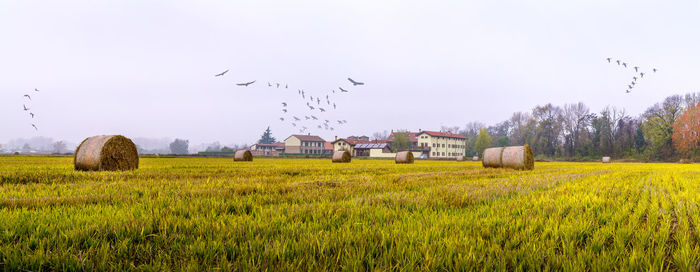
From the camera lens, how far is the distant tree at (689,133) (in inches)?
2160

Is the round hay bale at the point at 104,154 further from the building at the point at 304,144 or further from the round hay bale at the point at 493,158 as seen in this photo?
the building at the point at 304,144

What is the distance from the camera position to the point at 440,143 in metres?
111

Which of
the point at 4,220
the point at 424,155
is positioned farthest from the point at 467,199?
the point at 424,155

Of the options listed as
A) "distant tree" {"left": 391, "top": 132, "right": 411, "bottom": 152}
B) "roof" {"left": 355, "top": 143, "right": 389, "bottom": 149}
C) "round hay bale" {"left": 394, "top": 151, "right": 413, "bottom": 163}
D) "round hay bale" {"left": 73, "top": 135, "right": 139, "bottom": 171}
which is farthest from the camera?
"roof" {"left": 355, "top": 143, "right": 389, "bottom": 149}

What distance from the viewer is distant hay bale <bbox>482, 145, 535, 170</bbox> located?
16.5 metres

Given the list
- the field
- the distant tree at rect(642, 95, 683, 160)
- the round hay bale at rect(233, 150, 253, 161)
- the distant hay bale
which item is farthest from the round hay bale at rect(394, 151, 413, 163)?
the distant tree at rect(642, 95, 683, 160)

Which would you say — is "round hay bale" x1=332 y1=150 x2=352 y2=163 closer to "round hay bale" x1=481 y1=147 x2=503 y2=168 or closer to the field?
"round hay bale" x1=481 y1=147 x2=503 y2=168

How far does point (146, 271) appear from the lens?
2.10 metres

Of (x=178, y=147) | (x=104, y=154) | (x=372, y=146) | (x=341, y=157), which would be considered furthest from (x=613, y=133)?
(x=178, y=147)

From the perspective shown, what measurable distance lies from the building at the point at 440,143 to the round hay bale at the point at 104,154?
3902 inches

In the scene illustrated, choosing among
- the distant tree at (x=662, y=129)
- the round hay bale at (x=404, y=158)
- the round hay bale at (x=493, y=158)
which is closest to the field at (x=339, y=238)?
the round hay bale at (x=493, y=158)

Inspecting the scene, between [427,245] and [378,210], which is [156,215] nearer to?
[378,210]

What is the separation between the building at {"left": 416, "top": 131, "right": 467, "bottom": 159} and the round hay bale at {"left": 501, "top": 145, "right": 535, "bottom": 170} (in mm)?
90074

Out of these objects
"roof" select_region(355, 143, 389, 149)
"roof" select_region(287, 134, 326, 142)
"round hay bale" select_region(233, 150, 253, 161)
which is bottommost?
"round hay bale" select_region(233, 150, 253, 161)
